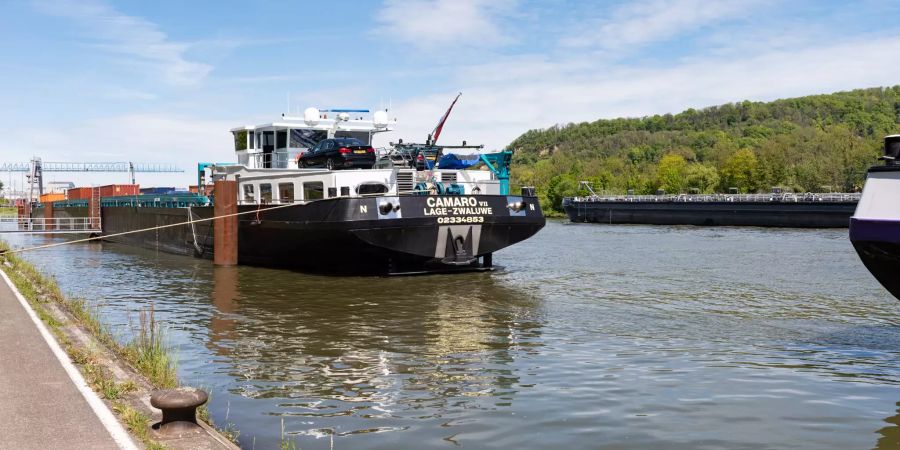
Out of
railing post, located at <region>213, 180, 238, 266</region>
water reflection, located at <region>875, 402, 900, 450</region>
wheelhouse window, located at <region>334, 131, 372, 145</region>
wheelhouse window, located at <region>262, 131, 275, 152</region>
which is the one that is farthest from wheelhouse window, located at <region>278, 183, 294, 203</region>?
water reflection, located at <region>875, 402, 900, 450</region>

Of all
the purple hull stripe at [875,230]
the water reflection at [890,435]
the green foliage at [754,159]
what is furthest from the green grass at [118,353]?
the green foliage at [754,159]

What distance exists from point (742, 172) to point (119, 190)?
92.6 meters

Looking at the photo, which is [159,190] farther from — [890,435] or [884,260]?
[890,435]

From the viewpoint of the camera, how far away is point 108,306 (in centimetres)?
1788

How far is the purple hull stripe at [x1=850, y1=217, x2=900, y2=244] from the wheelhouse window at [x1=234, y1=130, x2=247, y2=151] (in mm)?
24014

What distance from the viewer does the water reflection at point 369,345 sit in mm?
9398

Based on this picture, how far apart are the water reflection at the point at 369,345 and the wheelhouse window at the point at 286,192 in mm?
3765

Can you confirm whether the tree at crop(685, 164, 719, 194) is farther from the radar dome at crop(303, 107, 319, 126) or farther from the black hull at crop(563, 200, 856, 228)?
the radar dome at crop(303, 107, 319, 126)

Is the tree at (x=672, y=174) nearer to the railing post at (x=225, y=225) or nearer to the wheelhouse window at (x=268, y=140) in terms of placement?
the wheelhouse window at (x=268, y=140)

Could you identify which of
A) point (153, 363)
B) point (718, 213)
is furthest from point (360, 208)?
point (718, 213)

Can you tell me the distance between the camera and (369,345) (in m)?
12.8

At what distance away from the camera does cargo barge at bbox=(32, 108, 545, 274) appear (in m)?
21.2

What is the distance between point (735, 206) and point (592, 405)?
68654 mm

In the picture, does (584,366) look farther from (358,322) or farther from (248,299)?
(248,299)
